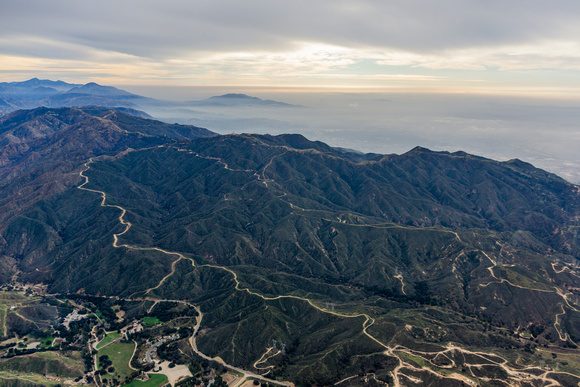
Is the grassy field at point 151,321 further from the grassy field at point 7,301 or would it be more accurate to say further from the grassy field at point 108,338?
the grassy field at point 7,301

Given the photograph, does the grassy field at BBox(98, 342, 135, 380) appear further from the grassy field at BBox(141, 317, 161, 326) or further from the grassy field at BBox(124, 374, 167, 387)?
the grassy field at BBox(141, 317, 161, 326)

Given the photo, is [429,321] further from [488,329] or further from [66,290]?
[66,290]

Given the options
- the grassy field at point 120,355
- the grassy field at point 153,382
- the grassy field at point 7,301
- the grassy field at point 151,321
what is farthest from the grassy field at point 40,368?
the grassy field at point 7,301

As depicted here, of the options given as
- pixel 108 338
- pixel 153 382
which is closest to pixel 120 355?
pixel 108 338

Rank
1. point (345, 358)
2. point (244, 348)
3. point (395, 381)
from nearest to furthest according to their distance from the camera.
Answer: point (395, 381) < point (345, 358) < point (244, 348)

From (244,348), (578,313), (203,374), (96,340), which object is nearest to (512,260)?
(578,313)

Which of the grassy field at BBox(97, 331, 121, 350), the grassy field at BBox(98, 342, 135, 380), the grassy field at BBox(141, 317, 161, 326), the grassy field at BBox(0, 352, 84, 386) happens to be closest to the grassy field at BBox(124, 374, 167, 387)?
the grassy field at BBox(98, 342, 135, 380)

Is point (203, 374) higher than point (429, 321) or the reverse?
the reverse
